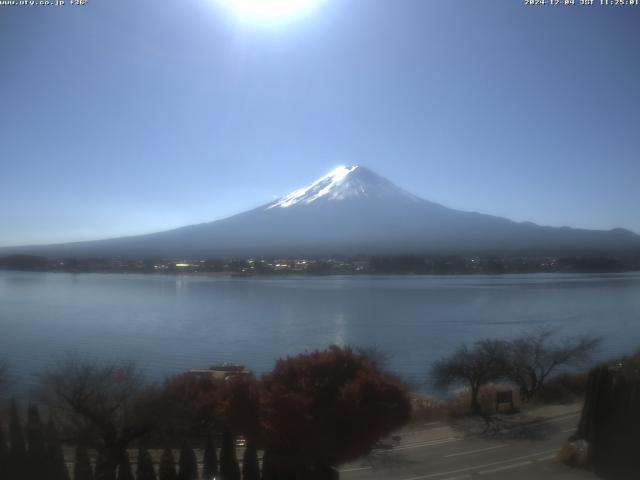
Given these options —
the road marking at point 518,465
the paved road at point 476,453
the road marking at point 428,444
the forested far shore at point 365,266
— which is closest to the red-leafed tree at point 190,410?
the paved road at point 476,453

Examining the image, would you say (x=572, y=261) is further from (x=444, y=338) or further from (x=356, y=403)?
(x=356, y=403)

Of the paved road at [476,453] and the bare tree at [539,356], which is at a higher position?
the bare tree at [539,356]

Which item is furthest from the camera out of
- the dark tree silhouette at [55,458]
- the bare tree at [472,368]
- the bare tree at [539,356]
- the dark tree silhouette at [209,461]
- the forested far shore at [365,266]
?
the forested far shore at [365,266]

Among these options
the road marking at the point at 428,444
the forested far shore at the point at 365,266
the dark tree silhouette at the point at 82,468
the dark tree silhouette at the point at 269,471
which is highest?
the forested far shore at the point at 365,266

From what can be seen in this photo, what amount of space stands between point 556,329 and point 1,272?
50.3 feet

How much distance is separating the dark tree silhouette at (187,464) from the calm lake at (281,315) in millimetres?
2710

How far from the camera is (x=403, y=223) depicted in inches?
1289

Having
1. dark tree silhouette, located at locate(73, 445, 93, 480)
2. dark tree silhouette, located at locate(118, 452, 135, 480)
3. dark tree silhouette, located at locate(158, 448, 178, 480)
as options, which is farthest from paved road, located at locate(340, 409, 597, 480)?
dark tree silhouette, located at locate(73, 445, 93, 480)

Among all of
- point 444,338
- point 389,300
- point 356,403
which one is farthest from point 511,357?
point 389,300

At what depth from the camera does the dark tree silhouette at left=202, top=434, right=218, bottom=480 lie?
438 centimetres

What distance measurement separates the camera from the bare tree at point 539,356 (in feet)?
25.3

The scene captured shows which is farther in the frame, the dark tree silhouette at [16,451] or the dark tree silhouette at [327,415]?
the dark tree silhouette at [327,415]

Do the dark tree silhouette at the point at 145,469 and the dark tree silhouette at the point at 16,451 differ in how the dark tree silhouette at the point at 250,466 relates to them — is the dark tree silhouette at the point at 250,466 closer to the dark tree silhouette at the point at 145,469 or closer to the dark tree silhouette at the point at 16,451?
the dark tree silhouette at the point at 145,469

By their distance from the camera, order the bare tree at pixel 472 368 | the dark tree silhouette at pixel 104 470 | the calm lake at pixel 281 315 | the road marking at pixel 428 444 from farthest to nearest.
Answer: the calm lake at pixel 281 315 < the bare tree at pixel 472 368 < the road marking at pixel 428 444 < the dark tree silhouette at pixel 104 470
